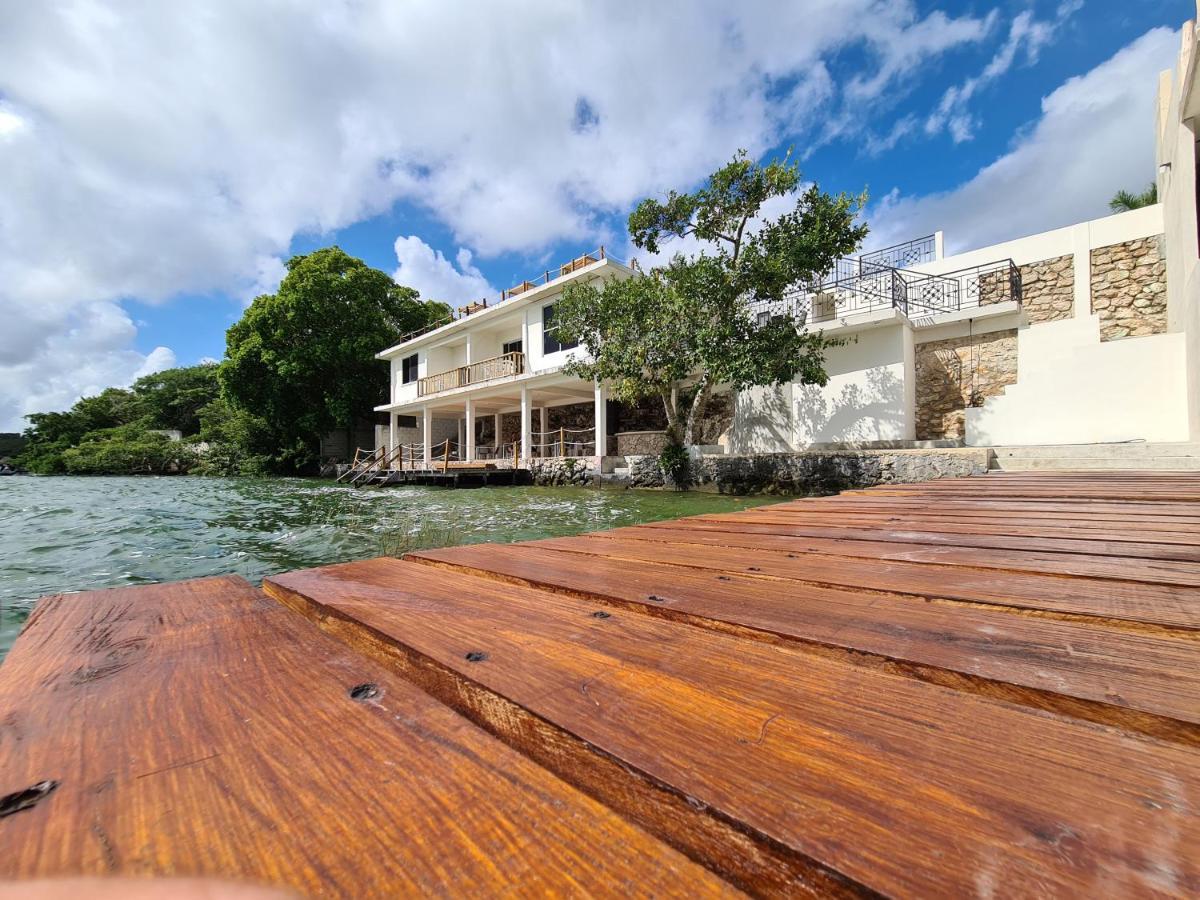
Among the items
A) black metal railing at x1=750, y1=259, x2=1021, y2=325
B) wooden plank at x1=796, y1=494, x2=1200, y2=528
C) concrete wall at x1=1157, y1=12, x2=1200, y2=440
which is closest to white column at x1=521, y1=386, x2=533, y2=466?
black metal railing at x1=750, y1=259, x2=1021, y2=325

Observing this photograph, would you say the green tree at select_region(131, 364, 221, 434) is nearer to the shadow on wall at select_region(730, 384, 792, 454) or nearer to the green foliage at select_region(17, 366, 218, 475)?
the green foliage at select_region(17, 366, 218, 475)

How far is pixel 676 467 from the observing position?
1122 centimetres

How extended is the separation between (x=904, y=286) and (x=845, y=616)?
13568 millimetres

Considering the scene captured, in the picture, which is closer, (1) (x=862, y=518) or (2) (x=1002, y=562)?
(2) (x=1002, y=562)

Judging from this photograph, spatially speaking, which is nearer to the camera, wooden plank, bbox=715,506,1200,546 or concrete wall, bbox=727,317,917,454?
wooden plank, bbox=715,506,1200,546

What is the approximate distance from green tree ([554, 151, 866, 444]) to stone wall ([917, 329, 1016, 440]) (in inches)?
128

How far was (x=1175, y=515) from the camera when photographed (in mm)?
2109

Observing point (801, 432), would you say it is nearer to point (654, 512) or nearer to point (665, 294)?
point (665, 294)

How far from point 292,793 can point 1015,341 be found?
13.9 meters

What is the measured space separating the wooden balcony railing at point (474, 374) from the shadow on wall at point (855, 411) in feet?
28.3

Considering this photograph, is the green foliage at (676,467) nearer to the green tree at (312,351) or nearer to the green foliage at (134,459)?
the green tree at (312,351)

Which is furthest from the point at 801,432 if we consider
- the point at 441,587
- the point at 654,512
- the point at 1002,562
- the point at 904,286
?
the point at 441,587

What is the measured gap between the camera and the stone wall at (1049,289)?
10430 mm

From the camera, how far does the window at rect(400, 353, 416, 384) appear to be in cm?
2142
